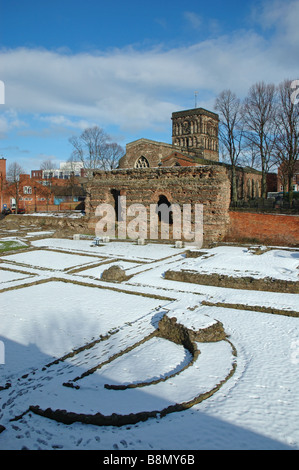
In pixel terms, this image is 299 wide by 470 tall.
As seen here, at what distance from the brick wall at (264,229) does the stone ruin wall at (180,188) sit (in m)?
0.61

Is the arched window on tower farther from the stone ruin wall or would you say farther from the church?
the stone ruin wall

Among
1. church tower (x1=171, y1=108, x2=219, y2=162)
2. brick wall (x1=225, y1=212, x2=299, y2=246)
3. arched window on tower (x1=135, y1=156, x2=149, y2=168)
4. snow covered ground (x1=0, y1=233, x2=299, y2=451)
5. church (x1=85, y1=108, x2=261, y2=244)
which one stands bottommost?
snow covered ground (x1=0, y1=233, x2=299, y2=451)

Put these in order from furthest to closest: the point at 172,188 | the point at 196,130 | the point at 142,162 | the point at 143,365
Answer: the point at 196,130 → the point at 142,162 → the point at 172,188 → the point at 143,365

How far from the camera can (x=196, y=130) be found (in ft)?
181

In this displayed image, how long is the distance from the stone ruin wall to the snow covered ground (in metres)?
7.94

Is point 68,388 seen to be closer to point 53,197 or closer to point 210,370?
point 210,370

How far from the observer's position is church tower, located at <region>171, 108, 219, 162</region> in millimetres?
54688

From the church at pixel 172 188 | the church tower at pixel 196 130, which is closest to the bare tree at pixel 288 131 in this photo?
the church at pixel 172 188

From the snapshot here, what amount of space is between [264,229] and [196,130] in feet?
129

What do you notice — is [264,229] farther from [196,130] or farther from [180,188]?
[196,130]

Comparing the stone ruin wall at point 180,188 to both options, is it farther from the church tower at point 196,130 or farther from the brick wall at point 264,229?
the church tower at point 196,130

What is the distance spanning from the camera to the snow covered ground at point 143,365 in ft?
14.9

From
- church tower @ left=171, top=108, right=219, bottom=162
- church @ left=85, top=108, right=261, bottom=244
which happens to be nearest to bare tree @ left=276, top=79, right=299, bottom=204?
church @ left=85, top=108, right=261, bottom=244

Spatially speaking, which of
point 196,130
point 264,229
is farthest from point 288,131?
point 196,130
